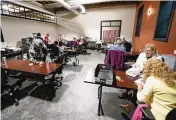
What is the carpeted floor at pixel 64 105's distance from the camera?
1896mm

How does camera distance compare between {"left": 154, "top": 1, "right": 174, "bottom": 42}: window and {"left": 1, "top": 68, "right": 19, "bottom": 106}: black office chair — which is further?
{"left": 154, "top": 1, "right": 174, "bottom": 42}: window

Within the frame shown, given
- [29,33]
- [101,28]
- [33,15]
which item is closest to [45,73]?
[29,33]

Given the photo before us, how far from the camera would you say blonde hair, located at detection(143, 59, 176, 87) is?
1.04 meters

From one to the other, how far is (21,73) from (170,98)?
8.23 ft

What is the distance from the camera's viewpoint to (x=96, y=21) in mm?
9047

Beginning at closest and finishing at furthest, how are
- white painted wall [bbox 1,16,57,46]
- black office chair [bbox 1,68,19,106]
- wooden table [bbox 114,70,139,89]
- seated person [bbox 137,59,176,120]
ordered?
1. seated person [bbox 137,59,176,120]
2. wooden table [bbox 114,70,139,89]
3. black office chair [bbox 1,68,19,106]
4. white painted wall [bbox 1,16,57,46]

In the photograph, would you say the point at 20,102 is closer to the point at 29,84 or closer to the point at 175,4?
the point at 29,84

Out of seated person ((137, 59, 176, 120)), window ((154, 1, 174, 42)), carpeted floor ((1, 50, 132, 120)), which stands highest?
window ((154, 1, 174, 42))

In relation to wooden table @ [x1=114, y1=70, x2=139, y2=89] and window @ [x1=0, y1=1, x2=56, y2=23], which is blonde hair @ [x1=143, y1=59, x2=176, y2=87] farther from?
window @ [x1=0, y1=1, x2=56, y2=23]

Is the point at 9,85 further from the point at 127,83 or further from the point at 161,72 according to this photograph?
the point at 161,72

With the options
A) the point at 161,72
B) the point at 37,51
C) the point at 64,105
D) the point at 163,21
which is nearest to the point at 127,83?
the point at 161,72

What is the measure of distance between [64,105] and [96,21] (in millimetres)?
8089

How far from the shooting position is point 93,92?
2.70 metres

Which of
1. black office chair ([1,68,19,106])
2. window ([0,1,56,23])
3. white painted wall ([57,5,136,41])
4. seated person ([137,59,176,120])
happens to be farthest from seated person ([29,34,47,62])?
white painted wall ([57,5,136,41])
